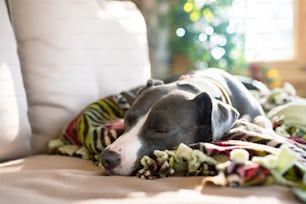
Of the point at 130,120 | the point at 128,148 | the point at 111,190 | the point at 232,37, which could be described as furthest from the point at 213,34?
the point at 111,190

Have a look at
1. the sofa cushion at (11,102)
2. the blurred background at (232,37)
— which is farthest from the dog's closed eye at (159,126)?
the blurred background at (232,37)

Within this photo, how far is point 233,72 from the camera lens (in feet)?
9.34

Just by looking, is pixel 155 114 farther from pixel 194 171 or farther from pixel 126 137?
pixel 194 171

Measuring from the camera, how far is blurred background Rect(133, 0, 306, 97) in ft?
9.30

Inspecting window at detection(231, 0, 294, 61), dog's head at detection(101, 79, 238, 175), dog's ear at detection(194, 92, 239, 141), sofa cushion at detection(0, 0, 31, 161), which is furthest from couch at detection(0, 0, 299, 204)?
window at detection(231, 0, 294, 61)

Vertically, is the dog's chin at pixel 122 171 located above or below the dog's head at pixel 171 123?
below

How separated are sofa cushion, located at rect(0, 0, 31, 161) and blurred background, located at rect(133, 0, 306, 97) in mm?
1403

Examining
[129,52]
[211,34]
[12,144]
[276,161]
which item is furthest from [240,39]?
[276,161]

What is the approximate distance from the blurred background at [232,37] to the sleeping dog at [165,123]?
4.48 ft

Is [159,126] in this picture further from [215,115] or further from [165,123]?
[215,115]

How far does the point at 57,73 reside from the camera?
67.8 inches

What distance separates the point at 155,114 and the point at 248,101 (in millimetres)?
443

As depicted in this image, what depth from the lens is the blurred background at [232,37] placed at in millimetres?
2836

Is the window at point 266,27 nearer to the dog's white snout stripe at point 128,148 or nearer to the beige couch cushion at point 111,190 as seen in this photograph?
the dog's white snout stripe at point 128,148
